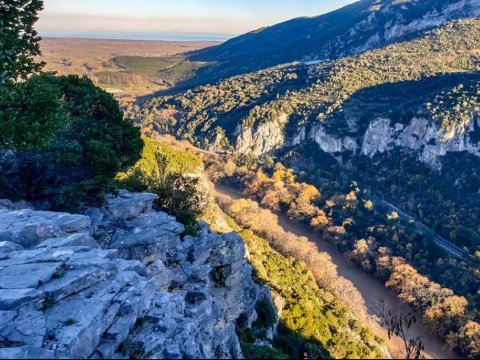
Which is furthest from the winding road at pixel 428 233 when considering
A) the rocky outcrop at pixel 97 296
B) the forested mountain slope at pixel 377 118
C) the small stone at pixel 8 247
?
the small stone at pixel 8 247

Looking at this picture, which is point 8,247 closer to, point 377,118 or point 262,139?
point 377,118

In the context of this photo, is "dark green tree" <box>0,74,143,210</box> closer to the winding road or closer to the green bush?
the green bush

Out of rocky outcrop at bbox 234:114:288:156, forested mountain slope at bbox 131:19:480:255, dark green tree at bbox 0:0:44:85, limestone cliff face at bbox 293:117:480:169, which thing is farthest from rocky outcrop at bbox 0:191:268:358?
rocky outcrop at bbox 234:114:288:156

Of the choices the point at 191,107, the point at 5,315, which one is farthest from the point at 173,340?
the point at 191,107

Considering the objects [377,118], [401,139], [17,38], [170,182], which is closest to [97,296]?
[17,38]

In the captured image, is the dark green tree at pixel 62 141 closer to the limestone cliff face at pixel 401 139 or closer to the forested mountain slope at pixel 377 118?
the forested mountain slope at pixel 377 118

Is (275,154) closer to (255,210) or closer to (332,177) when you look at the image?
(332,177)
